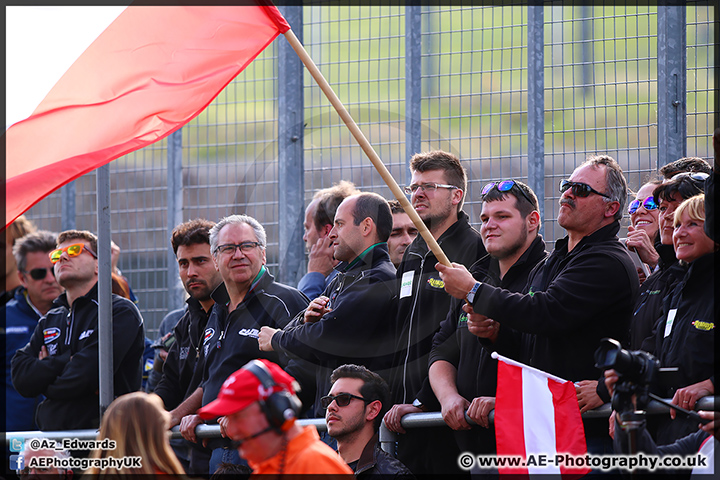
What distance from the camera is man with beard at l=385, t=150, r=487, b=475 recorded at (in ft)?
18.9

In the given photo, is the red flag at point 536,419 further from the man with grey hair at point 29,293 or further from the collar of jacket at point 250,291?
the man with grey hair at point 29,293

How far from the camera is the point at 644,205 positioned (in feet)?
21.0

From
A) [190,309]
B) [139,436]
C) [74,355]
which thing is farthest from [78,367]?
[139,436]

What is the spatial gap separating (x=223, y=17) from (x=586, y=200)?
2.60 metres

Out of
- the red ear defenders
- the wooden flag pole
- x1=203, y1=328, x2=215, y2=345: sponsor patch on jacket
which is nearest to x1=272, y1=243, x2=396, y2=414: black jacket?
the wooden flag pole

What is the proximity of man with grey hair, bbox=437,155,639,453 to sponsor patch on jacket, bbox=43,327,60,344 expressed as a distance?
3.93 meters

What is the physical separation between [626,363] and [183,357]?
14.6ft

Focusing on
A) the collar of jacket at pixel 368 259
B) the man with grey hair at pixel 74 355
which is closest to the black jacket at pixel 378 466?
the collar of jacket at pixel 368 259

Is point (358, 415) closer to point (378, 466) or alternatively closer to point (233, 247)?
point (378, 466)

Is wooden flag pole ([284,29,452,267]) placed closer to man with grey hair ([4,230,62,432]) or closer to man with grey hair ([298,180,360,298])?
man with grey hair ([298,180,360,298])

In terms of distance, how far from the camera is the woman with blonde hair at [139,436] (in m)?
4.35

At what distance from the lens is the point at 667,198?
567cm

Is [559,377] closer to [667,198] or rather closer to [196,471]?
[667,198]

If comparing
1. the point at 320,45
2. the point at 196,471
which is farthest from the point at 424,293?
the point at 320,45
